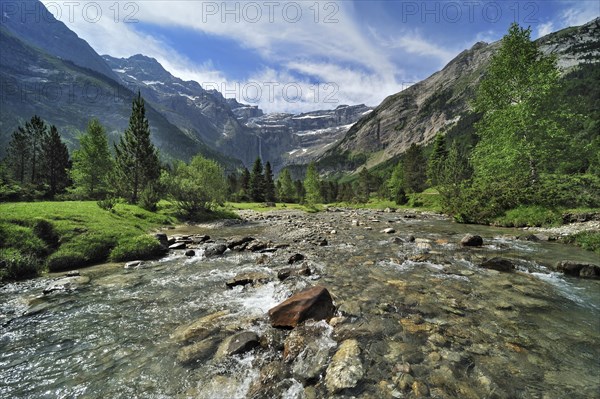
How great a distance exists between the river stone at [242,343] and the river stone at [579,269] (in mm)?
14102

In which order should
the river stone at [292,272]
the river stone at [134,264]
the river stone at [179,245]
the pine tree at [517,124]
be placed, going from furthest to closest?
the pine tree at [517,124] → the river stone at [179,245] → the river stone at [134,264] → the river stone at [292,272]

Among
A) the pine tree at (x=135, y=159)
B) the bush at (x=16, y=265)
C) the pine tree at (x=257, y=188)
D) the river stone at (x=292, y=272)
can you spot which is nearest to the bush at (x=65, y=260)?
the bush at (x=16, y=265)

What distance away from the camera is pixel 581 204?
73.5 ft

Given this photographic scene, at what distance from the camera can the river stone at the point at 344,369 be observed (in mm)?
5270

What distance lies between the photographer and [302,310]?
25.9 feet

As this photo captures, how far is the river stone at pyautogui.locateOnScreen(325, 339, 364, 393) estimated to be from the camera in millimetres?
5270

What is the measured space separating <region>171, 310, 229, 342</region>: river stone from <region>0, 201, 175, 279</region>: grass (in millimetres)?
10479

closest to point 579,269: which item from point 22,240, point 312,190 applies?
point 22,240

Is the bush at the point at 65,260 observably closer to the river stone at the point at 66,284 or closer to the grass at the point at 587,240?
the river stone at the point at 66,284

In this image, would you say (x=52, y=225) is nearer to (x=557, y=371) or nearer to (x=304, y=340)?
(x=304, y=340)

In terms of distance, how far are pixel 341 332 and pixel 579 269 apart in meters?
12.2

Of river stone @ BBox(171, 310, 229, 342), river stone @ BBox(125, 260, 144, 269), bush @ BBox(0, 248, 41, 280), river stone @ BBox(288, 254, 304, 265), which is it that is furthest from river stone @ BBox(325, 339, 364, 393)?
bush @ BBox(0, 248, 41, 280)

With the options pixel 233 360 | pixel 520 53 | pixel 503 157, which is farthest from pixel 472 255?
pixel 520 53

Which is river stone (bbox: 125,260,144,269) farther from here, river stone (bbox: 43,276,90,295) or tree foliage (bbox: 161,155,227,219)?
tree foliage (bbox: 161,155,227,219)
